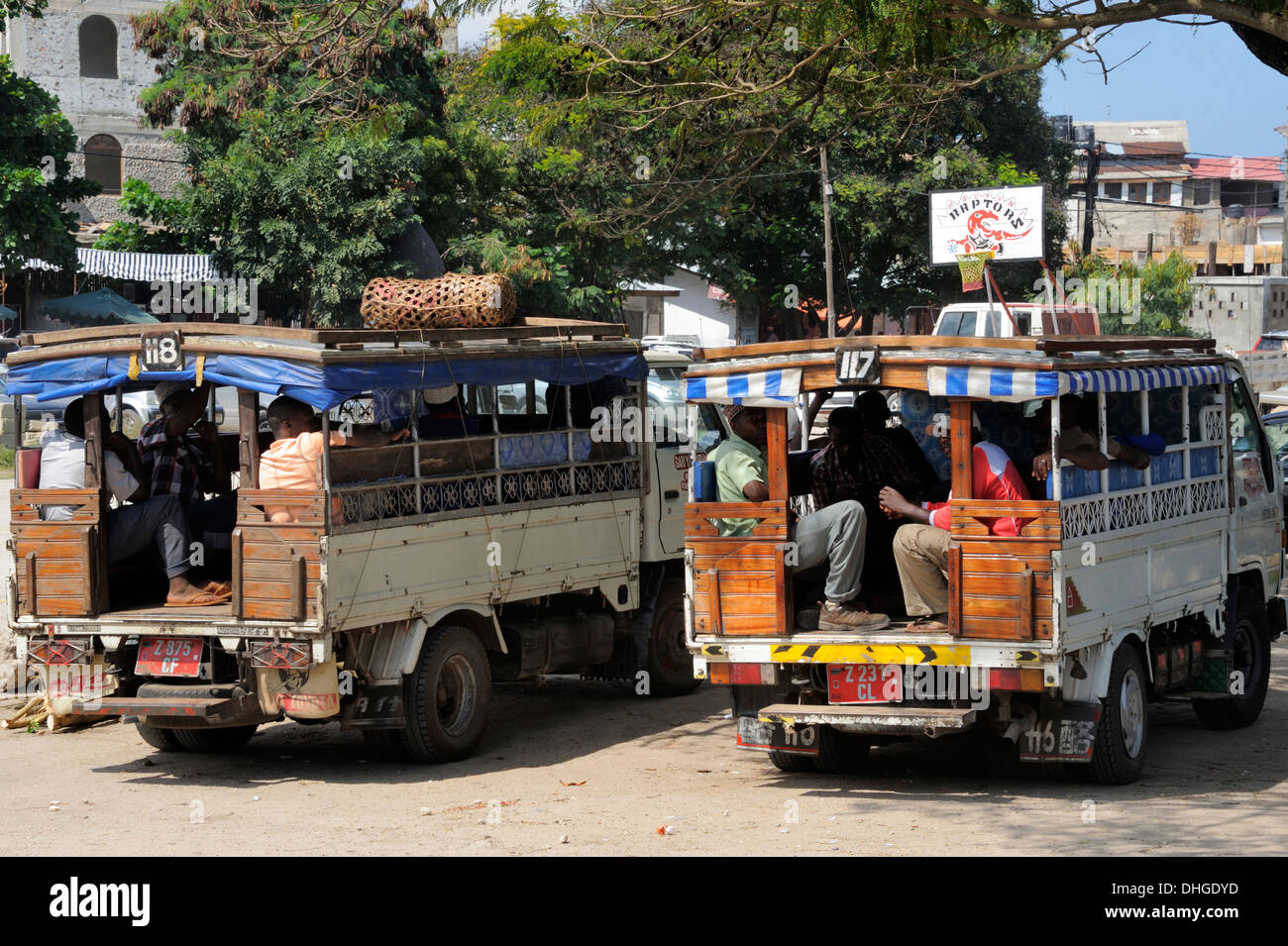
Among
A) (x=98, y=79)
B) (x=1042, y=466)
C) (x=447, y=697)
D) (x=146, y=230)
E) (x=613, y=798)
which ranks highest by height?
(x=98, y=79)

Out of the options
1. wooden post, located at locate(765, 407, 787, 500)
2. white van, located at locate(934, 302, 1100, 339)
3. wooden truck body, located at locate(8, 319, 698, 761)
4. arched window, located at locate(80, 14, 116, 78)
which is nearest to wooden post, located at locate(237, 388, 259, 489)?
wooden truck body, located at locate(8, 319, 698, 761)

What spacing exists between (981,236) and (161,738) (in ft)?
86.7

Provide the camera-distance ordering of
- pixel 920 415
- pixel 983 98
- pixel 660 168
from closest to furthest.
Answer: pixel 920 415
pixel 660 168
pixel 983 98

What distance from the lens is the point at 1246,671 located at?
32.1ft

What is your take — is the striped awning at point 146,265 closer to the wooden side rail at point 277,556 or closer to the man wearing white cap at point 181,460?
the man wearing white cap at point 181,460

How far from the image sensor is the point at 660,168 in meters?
11.2

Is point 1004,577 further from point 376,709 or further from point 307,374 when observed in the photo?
point 307,374

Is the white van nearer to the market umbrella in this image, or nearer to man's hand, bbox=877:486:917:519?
man's hand, bbox=877:486:917:519

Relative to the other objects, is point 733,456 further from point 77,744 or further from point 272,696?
point 77,744

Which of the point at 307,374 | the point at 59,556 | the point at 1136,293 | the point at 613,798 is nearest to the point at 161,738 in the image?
the point at 59,556

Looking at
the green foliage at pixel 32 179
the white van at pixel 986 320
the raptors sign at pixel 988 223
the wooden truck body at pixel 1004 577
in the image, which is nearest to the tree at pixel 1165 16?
the wooden truck body at pixel 1004 577

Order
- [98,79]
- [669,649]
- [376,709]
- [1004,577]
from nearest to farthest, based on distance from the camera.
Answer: [1004,577], [376,709], [669,649], [98,79]

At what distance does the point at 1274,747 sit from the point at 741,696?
11.0ft

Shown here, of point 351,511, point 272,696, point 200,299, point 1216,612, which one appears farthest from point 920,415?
point 200,299
